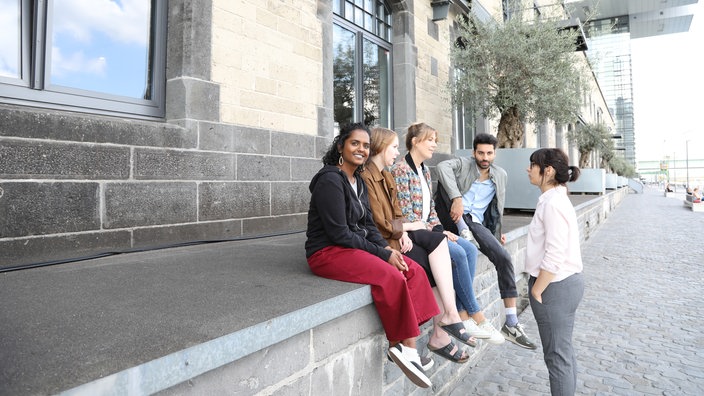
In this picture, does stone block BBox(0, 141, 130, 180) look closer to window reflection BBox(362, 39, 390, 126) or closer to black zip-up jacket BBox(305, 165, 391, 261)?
black zip-up jacket BBox(305, 165, 391, 261)

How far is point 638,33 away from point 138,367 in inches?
3148

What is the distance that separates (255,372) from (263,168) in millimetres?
3484

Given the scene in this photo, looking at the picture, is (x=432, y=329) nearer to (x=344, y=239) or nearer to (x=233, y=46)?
(x=344, y=239)

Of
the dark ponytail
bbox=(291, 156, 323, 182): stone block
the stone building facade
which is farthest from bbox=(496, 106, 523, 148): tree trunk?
the dark ponytail

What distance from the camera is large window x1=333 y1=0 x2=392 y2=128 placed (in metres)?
7.01

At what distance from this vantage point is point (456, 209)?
4.03 meters

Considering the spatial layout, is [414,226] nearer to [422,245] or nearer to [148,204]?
[422,245]

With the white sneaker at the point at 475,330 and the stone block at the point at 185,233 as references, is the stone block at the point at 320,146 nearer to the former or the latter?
the stone block at the point at 185,233

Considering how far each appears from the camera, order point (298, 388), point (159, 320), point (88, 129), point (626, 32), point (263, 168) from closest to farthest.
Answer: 1. point (159, 320)
2. point (298, 388)
3. point (88, 129)
4. point (263, 168)
5. point (626, 32)

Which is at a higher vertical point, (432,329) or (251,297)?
(251,297)

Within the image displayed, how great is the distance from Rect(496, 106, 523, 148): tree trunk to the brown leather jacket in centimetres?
677

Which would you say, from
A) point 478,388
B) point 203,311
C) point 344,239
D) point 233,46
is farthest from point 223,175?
point 478,388

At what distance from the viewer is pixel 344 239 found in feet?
8.21

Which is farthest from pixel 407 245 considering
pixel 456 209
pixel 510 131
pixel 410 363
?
pixel 510 131
